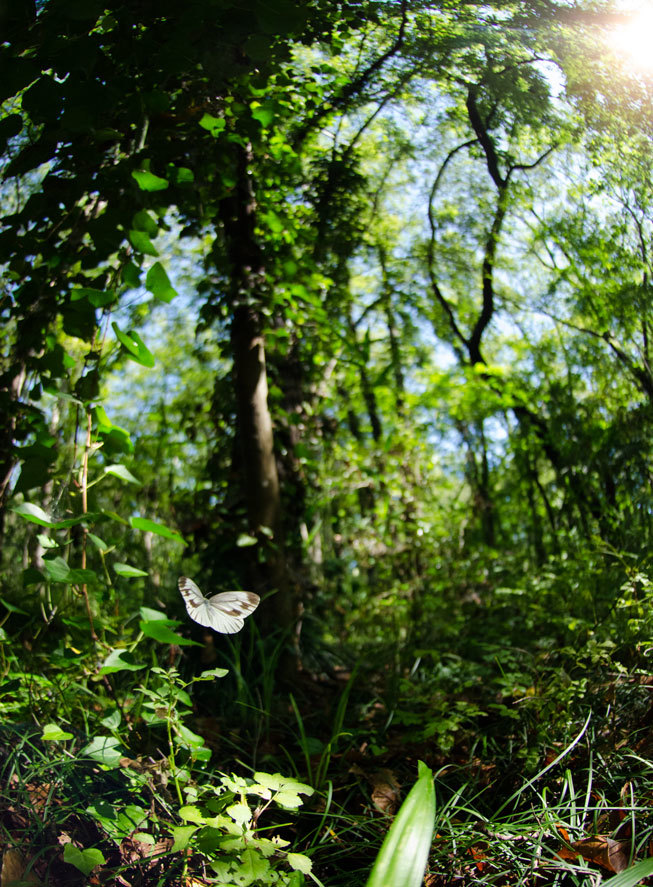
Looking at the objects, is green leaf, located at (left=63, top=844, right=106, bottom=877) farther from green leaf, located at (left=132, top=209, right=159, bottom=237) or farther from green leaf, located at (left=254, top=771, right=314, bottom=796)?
green leaf, located at (left=132, top=209, right=159, bottom=237)

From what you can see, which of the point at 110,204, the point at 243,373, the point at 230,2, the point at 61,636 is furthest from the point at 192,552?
the point at 230,2

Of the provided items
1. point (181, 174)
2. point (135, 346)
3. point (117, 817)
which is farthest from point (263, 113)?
point (117, 817)

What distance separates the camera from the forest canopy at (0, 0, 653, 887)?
3.75 ft

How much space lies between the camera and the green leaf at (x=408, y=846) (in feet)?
2.38

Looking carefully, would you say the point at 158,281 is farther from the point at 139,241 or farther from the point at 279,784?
the point at 279,784

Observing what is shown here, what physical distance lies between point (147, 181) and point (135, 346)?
37 centimetres

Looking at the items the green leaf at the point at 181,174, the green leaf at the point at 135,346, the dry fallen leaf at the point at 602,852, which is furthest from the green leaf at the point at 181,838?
the green leaf at the point at 181,174

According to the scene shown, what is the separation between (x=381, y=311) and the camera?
2.47 meters

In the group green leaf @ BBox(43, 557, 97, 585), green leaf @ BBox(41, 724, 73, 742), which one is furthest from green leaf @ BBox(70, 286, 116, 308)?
green leaf @ BBox(41, 724, 73, 742)

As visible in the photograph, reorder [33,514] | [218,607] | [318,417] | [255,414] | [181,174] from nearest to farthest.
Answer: [218,607]
[33,514]
[181,174]
[255,414]
[318,417]

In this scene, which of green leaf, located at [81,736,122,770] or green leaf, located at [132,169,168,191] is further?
green leaf, located at [132,169,168,191]

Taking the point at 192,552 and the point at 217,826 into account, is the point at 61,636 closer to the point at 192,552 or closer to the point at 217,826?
the point at 192,552

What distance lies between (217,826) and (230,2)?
1543 millimetres

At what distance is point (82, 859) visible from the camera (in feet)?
2.85
